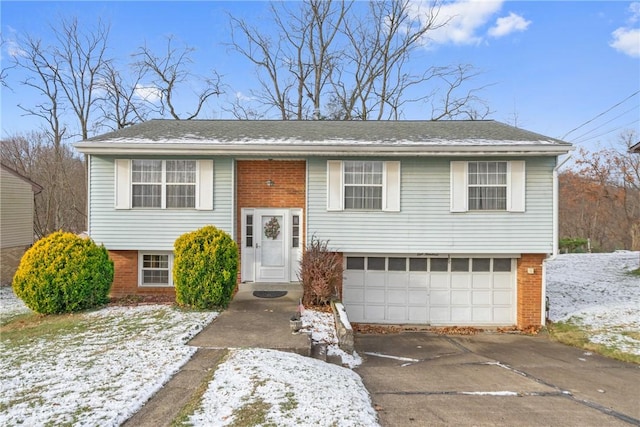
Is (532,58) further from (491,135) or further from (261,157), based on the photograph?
(261,157)

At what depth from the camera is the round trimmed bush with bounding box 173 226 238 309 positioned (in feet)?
25.0

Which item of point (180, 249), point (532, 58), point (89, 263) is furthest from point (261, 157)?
point (532, 58)

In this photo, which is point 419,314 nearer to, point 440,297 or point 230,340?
point 440,297

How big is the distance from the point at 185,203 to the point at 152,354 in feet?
15.3

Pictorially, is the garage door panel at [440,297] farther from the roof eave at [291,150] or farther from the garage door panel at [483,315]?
the roof eave at [291,150]

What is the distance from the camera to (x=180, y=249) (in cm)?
771

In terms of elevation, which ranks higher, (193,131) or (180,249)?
(193,131)

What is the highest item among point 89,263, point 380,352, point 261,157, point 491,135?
point 491,135

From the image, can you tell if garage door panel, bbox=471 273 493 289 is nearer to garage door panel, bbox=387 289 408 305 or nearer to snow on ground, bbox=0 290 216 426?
garage door panel, bbox=387 289 408 305

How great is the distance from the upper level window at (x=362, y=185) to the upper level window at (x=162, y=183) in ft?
13.2

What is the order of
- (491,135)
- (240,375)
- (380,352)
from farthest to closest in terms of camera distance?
(491,135) → (380,352) → (240,375)

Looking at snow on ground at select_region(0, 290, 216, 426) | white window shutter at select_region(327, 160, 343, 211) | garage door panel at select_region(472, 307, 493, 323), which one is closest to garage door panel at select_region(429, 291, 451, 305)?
garage door panel at select_region(472, 307, 493, 323)

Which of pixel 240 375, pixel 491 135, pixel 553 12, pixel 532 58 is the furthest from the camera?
pixel 532 58

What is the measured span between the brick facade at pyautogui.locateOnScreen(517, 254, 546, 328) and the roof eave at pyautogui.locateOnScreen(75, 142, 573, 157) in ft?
9.21
